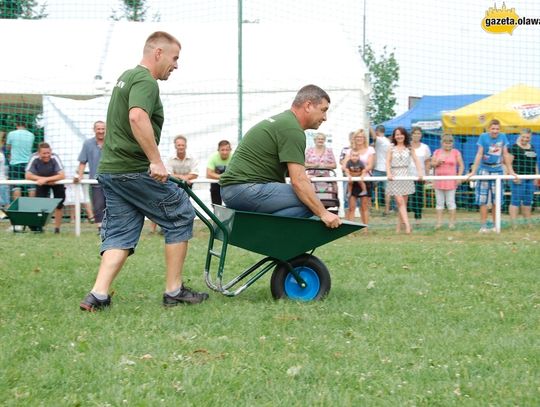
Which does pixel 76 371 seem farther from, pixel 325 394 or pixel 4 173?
pixel 4 173

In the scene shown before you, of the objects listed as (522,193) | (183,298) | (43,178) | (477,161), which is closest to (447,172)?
(477,161)

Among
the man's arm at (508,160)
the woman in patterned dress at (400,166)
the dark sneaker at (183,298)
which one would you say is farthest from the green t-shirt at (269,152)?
the man's arm at (508,160)

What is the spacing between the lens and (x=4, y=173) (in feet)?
47.5

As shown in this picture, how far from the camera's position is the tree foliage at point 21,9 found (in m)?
15.5

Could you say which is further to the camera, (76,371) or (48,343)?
(48,343)

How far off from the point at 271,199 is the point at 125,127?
3.64ft

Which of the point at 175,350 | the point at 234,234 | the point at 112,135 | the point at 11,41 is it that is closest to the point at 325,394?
the point at 175,350

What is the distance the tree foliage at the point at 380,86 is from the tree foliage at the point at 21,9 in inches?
230

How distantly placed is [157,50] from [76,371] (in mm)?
2508

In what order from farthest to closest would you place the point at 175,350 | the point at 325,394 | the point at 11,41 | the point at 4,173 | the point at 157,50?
the point at 11,41
the point at 4,173
the point at 157,50
the point at 175,350
the point at 325,394

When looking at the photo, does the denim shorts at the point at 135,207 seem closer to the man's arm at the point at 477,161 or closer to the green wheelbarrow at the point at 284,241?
the green wheelbarrow at the point at 284,241

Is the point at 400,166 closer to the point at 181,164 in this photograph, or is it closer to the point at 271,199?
the point at 181,164

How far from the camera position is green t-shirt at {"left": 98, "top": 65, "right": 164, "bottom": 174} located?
5828 mm

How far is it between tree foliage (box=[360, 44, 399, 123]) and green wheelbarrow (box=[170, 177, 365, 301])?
1017 centimetres
